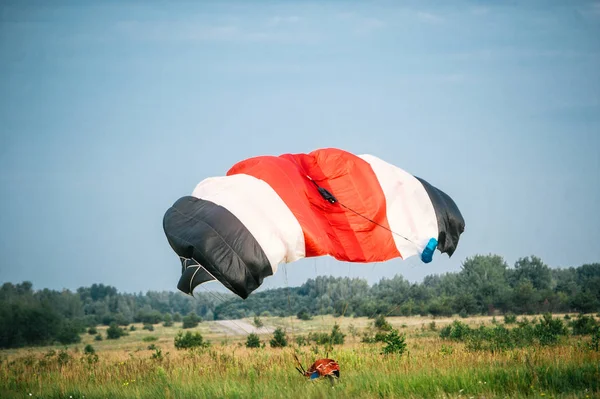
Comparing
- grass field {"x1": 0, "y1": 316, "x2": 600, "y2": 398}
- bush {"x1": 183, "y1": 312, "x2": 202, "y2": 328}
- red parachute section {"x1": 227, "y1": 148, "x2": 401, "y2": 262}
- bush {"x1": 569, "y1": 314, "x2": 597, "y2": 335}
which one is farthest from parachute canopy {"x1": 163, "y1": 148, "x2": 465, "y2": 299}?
bush {"x1": 183, "y1": 312, "x2": 202, "y2": 328}

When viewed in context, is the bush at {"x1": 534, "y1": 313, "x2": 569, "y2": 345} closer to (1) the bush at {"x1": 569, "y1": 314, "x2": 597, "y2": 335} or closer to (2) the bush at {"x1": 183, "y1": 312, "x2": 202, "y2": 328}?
(1) the bush at {"x1": 569, "y1": 314, "x2": 597, "y2": 335}

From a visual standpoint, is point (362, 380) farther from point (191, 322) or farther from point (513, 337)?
point (191, 322)

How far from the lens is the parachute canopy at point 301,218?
13.4m

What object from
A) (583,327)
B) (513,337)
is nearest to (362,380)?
(513,337)

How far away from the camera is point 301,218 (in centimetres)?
1423

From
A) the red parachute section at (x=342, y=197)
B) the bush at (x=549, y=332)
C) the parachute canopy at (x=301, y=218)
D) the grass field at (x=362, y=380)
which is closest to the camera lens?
the parachute canopy at (x=301, y=218)

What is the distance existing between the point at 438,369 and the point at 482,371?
995mm

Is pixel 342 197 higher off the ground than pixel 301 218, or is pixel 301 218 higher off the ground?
pixel 342 197

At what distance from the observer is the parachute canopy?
13359mm

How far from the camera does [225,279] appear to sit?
1312cm

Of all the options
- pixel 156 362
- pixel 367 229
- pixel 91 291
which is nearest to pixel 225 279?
pixel 367 229

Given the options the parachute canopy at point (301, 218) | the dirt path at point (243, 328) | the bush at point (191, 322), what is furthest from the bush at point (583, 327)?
the bush at point (191, 322)

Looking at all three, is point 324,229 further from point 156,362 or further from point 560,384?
point 156,362

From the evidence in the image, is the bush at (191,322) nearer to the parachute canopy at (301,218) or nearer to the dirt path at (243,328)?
the dirt path at (243,328)
